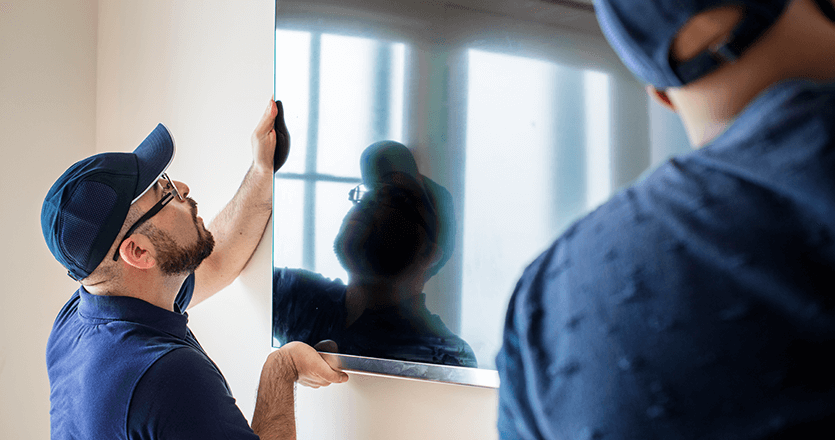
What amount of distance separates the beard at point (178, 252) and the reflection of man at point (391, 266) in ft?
1.09

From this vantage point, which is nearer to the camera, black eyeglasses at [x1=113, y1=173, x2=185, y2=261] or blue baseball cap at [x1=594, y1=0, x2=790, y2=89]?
blue baseball cap at [x1=594, y1=0, x2=790, y2=89]

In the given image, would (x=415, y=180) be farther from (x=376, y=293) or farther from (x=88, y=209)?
(x=88, y=209)

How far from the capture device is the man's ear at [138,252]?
1368 mm

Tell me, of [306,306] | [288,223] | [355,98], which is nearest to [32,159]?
[288,223]

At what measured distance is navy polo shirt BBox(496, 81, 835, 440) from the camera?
0.35m

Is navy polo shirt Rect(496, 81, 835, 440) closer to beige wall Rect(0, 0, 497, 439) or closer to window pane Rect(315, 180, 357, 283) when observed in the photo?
beige wall Rect(0, 0, 497, 439)

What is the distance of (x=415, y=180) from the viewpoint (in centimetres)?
122

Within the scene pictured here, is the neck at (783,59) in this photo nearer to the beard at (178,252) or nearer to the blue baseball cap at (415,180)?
the blue baseball cap at (415,180)

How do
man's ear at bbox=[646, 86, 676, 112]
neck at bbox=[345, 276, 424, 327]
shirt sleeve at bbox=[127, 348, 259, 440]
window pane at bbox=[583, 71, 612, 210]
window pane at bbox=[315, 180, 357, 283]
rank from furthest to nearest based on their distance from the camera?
1. window pane at bbox=[315, 180, 357, 283]
2. neck at bbox=[345, 276, 424, 327]
3. shirt sleeve at bbox=[127, 348, 259, 440]
4. window pane at bbox=[583, 71, 612, 210]
5. man's ear at bbox=[646, 86, 676, 112]

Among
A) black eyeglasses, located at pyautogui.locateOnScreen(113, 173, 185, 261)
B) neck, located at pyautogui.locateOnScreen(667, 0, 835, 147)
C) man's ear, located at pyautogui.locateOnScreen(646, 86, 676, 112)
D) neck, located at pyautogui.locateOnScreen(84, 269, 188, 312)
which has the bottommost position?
neck, located at pyautogui.locateOnScreen(84, 269, 188, 312)

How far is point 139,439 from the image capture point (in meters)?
1.17

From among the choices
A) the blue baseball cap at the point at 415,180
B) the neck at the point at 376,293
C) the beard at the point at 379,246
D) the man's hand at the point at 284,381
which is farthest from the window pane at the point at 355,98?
the man's hand at the point at 284,381

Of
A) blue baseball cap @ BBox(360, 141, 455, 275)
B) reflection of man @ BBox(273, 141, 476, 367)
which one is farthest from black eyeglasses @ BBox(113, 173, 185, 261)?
blue baseball cap @ BBox(360, 141, 455, 275)

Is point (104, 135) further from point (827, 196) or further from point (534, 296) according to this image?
point (827, 196)
